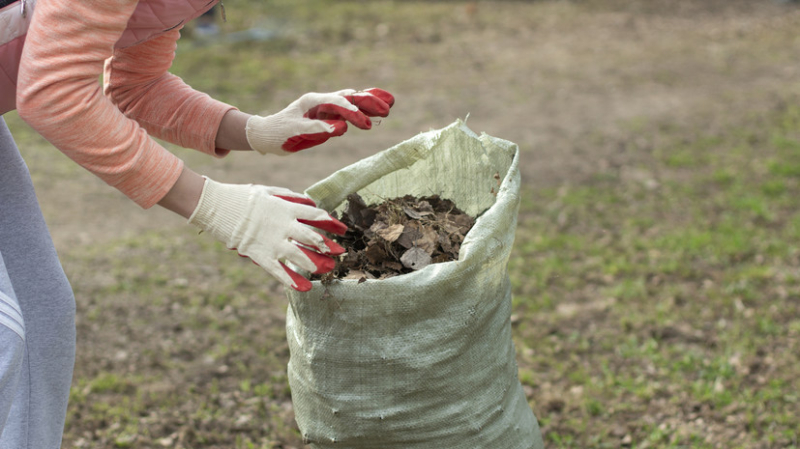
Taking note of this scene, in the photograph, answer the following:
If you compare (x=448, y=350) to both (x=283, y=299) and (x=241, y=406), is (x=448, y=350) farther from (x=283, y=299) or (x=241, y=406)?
(x=283, y=299)

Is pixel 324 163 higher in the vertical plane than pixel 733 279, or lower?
lower

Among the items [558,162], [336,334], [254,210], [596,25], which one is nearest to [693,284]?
[558,162]

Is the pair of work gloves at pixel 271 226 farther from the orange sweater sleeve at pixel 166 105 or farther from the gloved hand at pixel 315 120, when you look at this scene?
the orange sweater sleeve at pixel 166 105

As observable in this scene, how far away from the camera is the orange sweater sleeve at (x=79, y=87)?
1295 millimetres

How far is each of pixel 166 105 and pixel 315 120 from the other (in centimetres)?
42

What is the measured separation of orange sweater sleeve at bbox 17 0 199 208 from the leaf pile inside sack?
0.51 meters

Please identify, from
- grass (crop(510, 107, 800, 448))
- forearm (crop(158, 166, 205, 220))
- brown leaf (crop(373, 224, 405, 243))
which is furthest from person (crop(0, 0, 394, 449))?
grass (crop(510, 107, 800, 448))

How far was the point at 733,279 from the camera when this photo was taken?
11.4 ft

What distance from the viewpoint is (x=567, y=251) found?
154 inches

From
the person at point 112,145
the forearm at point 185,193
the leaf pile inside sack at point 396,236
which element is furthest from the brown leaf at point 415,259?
the forearm at point 185,193

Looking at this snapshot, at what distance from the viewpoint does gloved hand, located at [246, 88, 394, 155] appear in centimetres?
167

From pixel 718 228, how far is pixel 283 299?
234 centimetres

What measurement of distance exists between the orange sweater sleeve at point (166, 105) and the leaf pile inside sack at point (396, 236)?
1.35 ft

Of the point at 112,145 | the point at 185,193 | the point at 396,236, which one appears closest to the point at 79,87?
the point at 112,145
